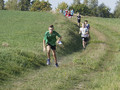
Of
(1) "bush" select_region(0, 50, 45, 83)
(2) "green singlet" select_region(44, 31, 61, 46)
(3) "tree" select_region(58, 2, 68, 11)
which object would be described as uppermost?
(3) "tree" select_region(58, 2, 68, 11)

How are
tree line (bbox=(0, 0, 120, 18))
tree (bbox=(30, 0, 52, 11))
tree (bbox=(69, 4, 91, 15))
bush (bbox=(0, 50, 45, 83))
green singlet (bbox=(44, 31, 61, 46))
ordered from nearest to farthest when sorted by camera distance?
bush (bbox=(0, 50, 45, 83)) < green singlet (bbox=(44, 31, 61, 46)) < tree (bbox=(69, 4, 91, 15)) < tree line (bbox=(0, 0, 120, 18)) < tree (bbox=(30, 0, 52, 11))

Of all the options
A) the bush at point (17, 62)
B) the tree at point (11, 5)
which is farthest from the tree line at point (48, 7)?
the bush at point (17, 62)

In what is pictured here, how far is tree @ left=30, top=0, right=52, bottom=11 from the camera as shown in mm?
123250

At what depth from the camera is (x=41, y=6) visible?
124m

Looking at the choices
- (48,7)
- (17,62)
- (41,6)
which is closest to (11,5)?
(41,6)

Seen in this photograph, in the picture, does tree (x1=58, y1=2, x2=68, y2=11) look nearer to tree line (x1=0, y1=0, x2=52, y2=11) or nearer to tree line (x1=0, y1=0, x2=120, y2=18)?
tree line (x1=0, y1=0, x2=120, y2=18)

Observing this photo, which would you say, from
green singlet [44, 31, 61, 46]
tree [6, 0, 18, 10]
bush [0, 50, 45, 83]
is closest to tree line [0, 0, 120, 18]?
tree [6, 0, 18, 10]

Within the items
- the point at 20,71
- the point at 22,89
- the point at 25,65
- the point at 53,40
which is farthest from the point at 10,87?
the point at 53,40

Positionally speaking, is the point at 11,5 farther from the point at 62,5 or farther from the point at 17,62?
the point at 17,62

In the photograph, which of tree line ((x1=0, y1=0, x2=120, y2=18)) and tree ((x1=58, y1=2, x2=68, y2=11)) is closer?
tree line ((x1=0, y1=0, x2=120, y2=18))

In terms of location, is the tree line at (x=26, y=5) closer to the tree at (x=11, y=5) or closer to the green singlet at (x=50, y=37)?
the tree at (x=11, y=5)

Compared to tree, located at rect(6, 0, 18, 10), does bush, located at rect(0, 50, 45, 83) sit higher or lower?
lower

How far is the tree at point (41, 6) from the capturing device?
123250mm

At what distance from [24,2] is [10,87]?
122 meters
